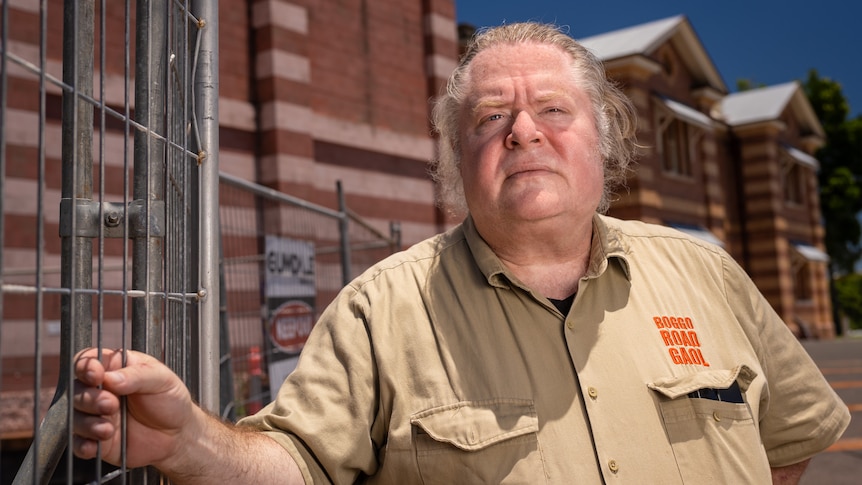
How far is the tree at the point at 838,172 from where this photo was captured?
3162cm

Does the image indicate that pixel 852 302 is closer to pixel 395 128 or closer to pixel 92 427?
pixel 395 128

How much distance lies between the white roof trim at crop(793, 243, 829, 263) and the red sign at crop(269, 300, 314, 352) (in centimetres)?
2384

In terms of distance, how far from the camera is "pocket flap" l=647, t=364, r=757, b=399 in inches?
82.0

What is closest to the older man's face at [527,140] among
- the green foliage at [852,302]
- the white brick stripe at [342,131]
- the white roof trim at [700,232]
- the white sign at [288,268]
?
the white sign at [288,268]

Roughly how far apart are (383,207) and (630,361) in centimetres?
1002

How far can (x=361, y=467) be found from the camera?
2.01m

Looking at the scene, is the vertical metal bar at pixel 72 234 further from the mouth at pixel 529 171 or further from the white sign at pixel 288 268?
the white sign at pixel 288 268

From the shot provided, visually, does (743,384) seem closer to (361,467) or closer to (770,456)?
(770,456)

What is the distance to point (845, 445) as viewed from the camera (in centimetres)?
716

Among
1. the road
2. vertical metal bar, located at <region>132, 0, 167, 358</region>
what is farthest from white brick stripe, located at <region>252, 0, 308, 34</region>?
vertical metal bar, located at <region>132, 0, 167, 358</region>

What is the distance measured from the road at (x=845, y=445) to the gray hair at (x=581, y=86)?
4.26m

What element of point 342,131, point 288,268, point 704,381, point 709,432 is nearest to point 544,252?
point 704,381

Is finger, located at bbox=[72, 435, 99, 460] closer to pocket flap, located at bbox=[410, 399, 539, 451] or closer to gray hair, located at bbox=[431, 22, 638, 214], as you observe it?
pocket flap, located at bbox=[410, 399, 539, 451]

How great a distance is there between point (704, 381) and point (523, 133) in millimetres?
894
